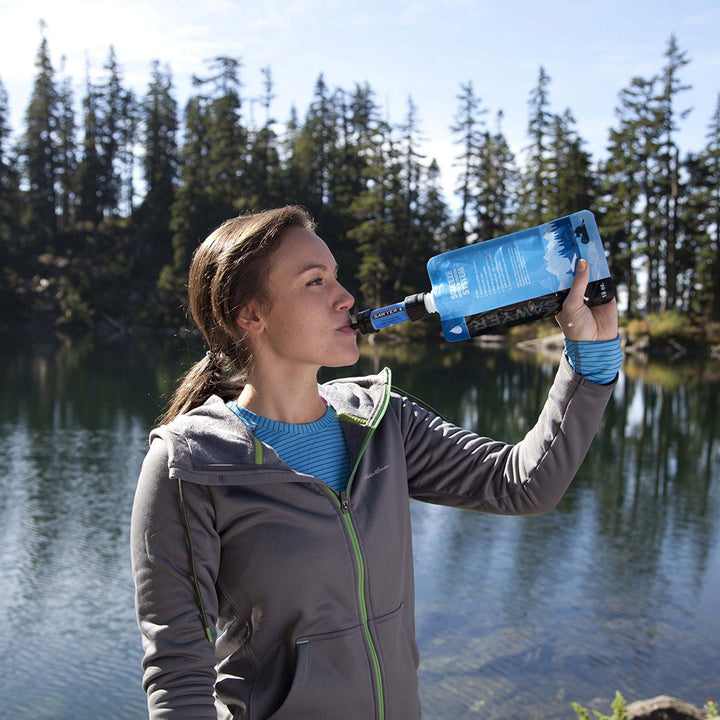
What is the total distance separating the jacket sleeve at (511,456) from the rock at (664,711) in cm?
364

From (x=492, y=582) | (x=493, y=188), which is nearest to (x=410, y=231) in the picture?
(x=493, y=188)

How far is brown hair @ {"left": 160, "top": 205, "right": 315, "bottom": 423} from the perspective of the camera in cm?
172

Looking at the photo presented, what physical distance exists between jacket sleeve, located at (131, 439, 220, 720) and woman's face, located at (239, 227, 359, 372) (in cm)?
42

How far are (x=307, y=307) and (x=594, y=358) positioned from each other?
2.04 feet

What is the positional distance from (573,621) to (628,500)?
14.3 ft

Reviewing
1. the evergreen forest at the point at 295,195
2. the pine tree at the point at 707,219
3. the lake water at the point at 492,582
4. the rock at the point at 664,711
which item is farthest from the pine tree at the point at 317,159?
the rock at the point at 664,711

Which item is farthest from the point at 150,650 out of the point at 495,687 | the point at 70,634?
the point at 70,634

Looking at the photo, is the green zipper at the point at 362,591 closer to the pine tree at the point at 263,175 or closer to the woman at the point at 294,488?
the woman at the point at 294,488

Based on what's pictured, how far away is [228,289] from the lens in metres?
1.76

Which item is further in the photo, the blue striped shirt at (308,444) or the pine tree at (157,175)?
the pine tree at (157,175)

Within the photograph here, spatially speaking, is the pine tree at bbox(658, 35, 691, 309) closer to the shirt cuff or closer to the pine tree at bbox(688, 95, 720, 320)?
the pine tree at bbox(688, 95, 720, 320)

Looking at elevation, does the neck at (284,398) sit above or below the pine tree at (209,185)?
below

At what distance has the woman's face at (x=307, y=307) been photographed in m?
1.71

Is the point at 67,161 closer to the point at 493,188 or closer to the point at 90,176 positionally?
the point at 90,176
